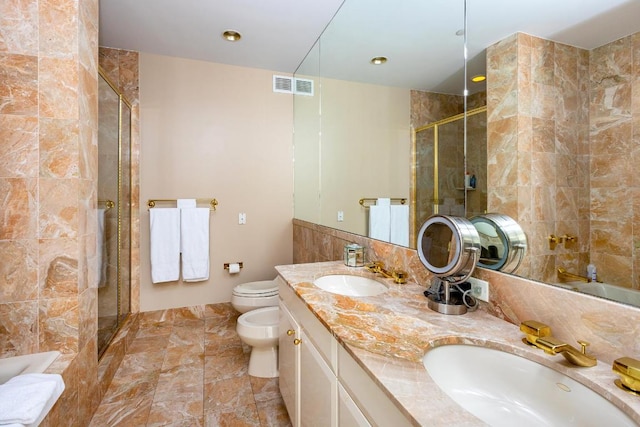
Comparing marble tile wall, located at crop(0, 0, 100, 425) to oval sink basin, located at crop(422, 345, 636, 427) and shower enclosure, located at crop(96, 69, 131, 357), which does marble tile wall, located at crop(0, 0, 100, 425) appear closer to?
shower enclosure, located at crop(96, 69, 131, 357)

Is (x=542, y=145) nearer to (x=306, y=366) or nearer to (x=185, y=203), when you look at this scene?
(x=306, y=366)

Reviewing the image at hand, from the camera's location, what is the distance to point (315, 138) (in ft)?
9.14

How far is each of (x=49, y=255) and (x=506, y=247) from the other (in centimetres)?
199

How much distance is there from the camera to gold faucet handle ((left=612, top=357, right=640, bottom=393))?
59 cm

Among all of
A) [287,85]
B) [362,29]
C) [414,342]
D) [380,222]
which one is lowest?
[414,342]

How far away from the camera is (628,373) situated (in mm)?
602

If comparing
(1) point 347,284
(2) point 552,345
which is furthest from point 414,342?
(1) point 347,284

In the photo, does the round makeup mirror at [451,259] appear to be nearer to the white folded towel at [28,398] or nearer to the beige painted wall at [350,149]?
the beige painted wall at [350,149]

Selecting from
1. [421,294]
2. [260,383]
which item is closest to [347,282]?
[421,294]

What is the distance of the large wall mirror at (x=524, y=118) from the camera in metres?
0.75

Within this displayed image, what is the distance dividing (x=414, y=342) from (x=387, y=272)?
0.77 m

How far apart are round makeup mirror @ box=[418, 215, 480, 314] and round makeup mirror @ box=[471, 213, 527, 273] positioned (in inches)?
2.6

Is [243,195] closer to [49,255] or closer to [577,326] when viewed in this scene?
[49,255]

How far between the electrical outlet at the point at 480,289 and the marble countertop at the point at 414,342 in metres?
0.06
